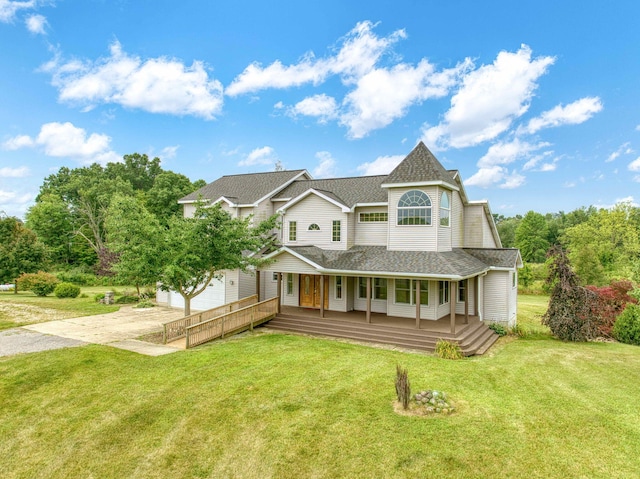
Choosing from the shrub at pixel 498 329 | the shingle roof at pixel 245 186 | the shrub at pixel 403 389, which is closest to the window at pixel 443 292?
the shrub at pixel 498 329

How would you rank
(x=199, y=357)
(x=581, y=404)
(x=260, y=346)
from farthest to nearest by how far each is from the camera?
(x=260, y=346)
(x=199, y=357)
(x=581, y=404)

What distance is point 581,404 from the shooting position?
8.11 m

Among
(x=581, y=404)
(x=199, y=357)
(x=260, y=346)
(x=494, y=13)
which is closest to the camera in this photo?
(x=581, y=404)

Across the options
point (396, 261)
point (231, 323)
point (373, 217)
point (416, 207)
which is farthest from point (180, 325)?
point (416, 207)

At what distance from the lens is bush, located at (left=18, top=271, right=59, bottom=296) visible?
1016 inches

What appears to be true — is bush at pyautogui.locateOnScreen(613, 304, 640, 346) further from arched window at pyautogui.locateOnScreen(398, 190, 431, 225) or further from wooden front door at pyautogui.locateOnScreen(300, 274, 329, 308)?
wooden front door at pyautogui.locateOnScreen(300, 274, 329, 308)

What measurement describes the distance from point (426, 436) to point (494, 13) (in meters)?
23.0

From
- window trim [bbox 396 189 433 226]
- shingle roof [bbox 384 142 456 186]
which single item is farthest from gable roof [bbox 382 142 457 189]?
window trim [bbox 396 189 433 226]

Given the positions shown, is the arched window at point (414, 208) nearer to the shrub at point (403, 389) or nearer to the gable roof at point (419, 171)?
the gable roof at point (419, 171)

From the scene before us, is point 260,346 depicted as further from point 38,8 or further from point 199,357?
point 38,8

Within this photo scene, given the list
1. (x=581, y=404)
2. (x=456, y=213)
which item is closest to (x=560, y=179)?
(x=456, y=213)

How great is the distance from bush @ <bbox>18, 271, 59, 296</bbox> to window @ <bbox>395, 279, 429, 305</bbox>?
83.1ft

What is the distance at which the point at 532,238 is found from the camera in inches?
2395

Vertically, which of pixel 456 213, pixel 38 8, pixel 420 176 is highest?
pixel 38 8
